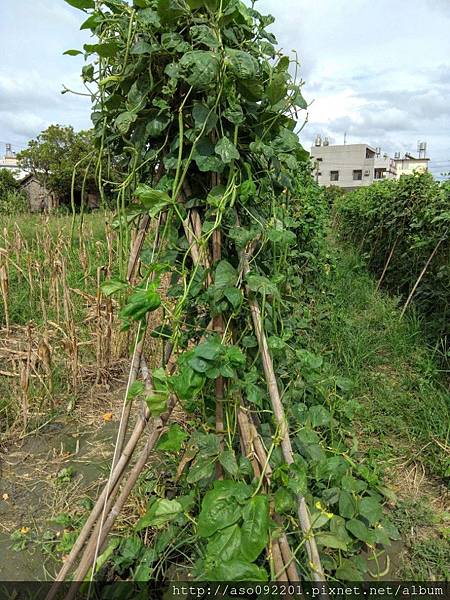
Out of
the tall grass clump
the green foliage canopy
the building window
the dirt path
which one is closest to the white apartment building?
the building window

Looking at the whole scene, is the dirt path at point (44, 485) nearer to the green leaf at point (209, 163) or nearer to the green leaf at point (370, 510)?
the green leaf at point (370, 510)

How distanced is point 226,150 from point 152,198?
0.21 metres

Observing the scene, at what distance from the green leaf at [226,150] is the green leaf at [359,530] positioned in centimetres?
127

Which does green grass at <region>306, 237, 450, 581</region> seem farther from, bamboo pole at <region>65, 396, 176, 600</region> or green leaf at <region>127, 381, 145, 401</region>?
green leaf at <region>127, 381, 145, 401</region>

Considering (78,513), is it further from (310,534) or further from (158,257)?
(158,257)

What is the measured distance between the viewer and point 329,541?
3.67 ft

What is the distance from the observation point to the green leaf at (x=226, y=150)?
3.17 ft

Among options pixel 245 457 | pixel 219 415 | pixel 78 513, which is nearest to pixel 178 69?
pixel 219 415

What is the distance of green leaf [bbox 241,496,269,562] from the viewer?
3.08 ft

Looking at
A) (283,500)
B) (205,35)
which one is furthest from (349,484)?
(205,35)

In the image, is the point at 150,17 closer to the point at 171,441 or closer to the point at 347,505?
the point at 171,441

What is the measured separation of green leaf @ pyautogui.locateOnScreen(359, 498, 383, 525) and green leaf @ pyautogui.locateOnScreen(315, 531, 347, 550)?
0.37 metres

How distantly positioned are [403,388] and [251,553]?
2084mm

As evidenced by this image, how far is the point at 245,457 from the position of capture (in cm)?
110
